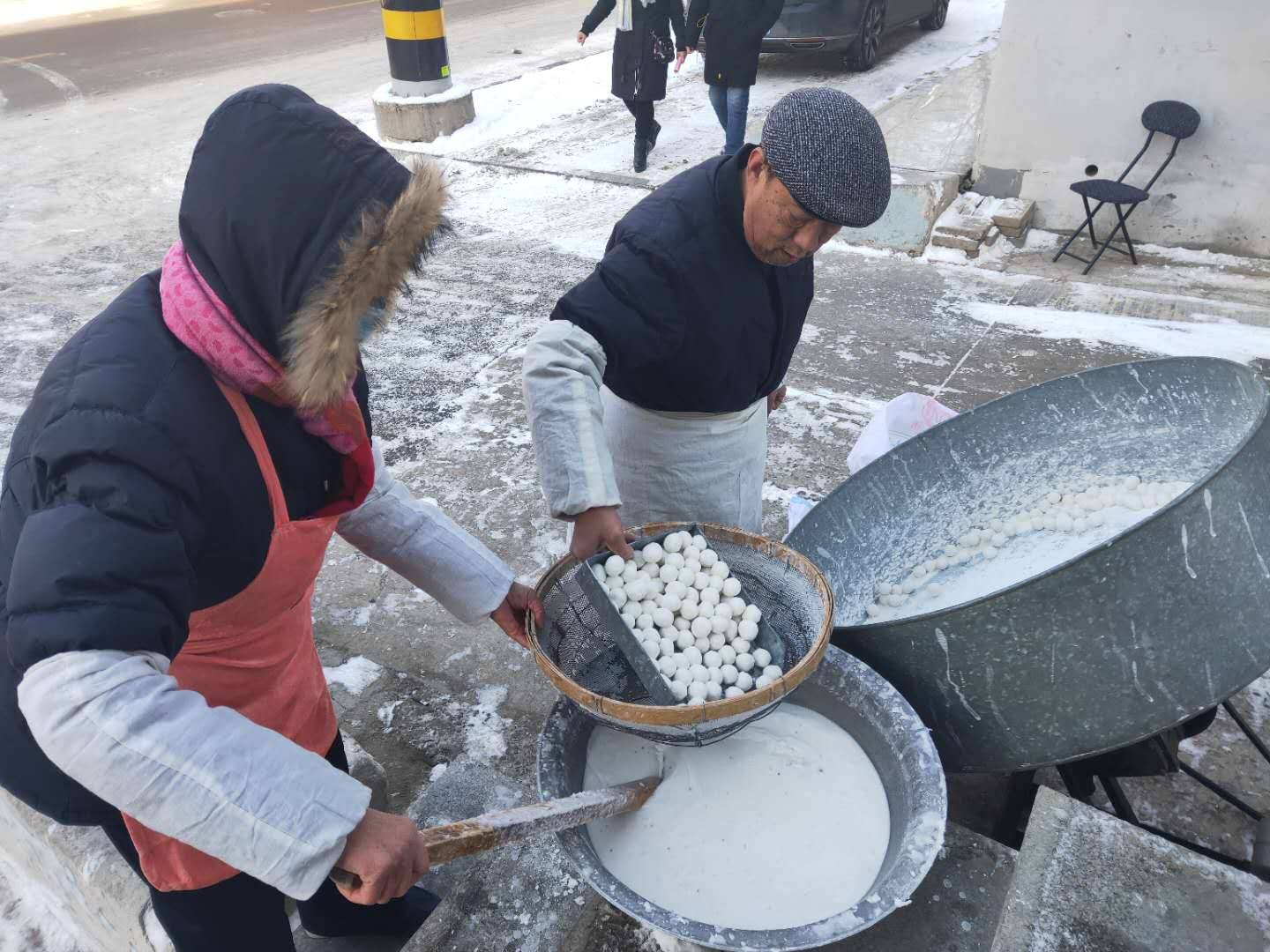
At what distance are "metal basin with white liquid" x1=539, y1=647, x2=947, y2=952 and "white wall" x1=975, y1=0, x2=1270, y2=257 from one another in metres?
5.52

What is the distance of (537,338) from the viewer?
80.8 inches

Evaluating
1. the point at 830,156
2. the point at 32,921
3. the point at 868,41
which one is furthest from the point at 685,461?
the point at 868,41

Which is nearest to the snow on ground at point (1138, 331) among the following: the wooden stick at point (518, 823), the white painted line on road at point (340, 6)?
the wooden stick at point (518, 823)

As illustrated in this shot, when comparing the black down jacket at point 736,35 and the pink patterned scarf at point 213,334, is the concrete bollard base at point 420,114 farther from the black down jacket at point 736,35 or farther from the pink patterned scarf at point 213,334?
the pink patterned scarf at point 213,334

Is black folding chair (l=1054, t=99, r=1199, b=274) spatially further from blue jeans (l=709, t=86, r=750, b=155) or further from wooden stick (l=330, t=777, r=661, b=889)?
wooden stick (l=330, t=777, r=661, b=889)

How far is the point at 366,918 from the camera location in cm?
236

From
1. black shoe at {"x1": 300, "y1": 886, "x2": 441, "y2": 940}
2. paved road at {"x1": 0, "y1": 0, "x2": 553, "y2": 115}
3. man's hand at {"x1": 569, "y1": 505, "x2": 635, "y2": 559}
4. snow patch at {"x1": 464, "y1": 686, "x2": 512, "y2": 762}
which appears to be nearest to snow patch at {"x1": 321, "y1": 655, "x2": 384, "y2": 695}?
snow patch at {"x1": 464, "y1": 686, "x2": 512, "y2": 762}

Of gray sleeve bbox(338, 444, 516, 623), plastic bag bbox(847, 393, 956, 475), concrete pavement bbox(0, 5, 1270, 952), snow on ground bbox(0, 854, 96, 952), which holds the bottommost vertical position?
snow on ground bbox(0, 854, 96, 952)

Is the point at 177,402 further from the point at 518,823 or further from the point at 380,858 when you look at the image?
the point at 518,823

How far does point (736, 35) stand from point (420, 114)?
10.8ft

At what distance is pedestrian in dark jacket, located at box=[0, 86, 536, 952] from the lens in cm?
120

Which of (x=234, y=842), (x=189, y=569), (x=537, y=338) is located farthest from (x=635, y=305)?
(x=234, y=842)

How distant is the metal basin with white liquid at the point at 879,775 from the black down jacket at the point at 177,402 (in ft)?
2.89

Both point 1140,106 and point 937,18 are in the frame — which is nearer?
point 1140,106
